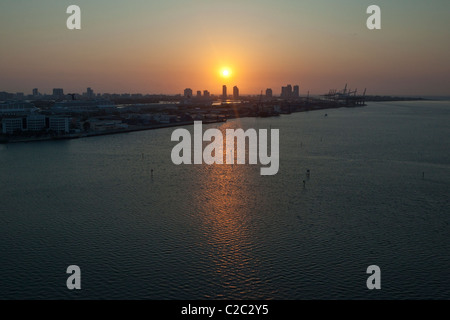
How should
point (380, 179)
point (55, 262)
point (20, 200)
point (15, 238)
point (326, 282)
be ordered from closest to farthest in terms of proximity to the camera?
point (326, 282)
point (55, 262)
point (15, 238)
point (20, 200)
point (380, 179)

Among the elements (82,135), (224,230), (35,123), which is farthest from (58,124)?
(224,230)

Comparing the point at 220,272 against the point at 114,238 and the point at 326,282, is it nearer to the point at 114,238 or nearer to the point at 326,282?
the point at 326,282

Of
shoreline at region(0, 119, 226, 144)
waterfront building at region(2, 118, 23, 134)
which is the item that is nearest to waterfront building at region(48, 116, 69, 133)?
shoreline at region(0, 119, 226, 144)

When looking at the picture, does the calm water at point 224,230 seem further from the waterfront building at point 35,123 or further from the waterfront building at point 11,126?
the waterfront building at point 35,123

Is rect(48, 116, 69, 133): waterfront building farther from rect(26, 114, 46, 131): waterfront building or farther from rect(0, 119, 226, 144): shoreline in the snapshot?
rect(0, 119, 226, 144): shoreline

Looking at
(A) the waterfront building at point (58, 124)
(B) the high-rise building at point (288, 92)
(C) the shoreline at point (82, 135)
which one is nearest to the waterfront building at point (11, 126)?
(A) the waterfront building at point (58, 124)

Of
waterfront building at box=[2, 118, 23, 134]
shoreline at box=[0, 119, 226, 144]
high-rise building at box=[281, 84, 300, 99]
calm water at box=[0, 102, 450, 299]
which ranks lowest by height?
calm water at box=[0, 102, 450, 299]

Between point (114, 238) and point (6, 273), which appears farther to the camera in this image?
point (114, 238)
